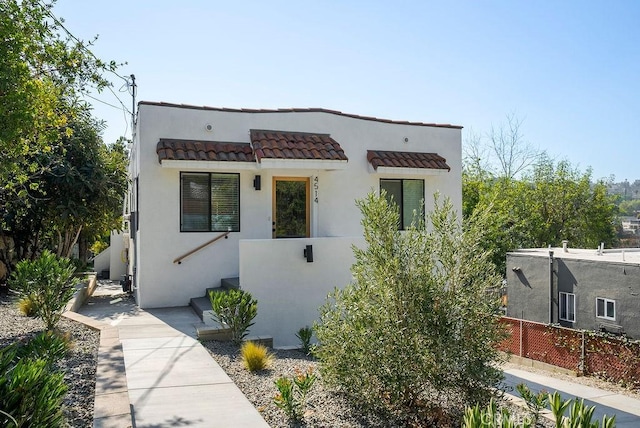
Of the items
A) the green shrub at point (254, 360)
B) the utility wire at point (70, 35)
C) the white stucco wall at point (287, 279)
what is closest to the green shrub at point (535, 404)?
the green shrub at point (254, 360)

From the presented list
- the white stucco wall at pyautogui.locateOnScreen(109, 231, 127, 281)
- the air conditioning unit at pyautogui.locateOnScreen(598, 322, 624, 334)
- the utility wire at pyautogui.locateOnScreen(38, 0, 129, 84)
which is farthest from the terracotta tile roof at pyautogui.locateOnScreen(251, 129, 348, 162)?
the white stucco wall at pyautogui.locateOnScreen(109, 231, 127, 281)

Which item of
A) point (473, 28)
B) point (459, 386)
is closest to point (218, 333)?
point (459, 386)

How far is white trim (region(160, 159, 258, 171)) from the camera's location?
1152 cm

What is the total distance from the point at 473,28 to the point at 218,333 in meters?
9.94

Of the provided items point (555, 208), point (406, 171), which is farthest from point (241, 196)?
point (555, 208)

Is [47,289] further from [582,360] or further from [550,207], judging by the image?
[550,207]

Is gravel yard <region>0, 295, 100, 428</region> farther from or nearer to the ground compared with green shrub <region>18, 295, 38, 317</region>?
nearer to the ground

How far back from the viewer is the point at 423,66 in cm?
1539

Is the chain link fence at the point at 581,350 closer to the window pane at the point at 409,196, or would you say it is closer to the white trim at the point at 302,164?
the window pane at the point at 409,196

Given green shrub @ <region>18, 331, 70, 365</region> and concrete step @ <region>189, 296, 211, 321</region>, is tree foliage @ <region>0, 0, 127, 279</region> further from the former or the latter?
concrete step @ <region>189, 296, 211, 321</region>

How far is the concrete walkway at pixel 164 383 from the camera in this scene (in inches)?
209

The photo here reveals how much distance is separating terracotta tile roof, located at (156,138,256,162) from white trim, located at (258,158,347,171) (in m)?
0.52

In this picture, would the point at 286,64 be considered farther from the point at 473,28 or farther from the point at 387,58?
the point at 473,28

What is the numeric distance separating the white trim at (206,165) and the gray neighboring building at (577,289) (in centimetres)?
891
